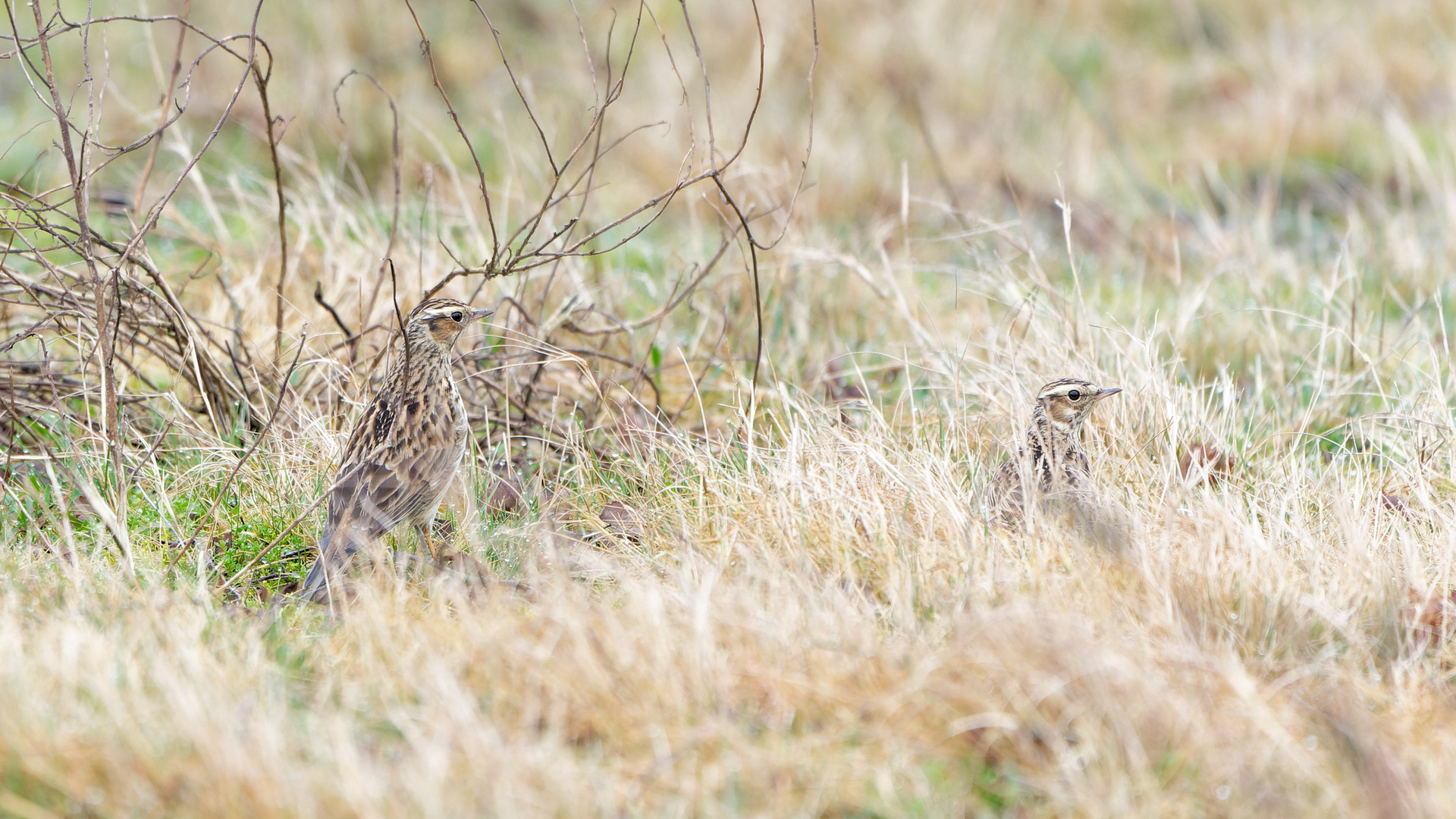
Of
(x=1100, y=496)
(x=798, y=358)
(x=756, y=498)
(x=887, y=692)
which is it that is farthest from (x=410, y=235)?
(x=887, y=692)

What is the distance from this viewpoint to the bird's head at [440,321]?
4.75m

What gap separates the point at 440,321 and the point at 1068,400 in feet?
7.38

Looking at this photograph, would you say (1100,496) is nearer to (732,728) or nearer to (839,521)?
(839,521)

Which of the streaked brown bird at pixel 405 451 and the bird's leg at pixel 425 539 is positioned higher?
the streaked brown bird at pixel 405 451

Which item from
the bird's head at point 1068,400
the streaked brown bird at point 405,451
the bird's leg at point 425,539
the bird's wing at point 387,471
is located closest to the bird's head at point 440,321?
the streaked brown bird at point 405,451

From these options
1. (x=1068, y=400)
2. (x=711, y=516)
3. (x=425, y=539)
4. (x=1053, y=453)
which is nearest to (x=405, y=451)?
(x=425, y=539)

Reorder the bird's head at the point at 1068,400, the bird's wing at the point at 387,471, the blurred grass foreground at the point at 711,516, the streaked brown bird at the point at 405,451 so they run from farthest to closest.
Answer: the bird's head at the point at 1068,400 → the bird's wing at the point at 387,471 → the streaked brown bird at the point at 405,451 → the blurred grass foreground at the point at 711,516

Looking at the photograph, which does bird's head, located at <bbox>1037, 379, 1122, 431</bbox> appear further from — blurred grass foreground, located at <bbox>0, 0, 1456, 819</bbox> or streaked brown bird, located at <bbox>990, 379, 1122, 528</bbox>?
blurred grass foreground, located at <bbox>0, 0, 1456, 819</bbox>

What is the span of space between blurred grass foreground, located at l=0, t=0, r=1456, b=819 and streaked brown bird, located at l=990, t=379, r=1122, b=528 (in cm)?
10

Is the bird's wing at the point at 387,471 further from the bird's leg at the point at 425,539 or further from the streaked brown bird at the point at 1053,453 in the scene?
the streaked brown bird at the point at 1053,453

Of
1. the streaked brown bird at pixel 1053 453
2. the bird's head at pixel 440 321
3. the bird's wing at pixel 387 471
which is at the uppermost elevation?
the bird's head at pixel 440 321


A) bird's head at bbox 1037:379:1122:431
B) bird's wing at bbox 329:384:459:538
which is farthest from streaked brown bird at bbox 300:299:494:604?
bird's head at bbox 1037:379:1122:431

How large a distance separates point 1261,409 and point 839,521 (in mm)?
2481

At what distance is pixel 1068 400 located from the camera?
4.74 m
